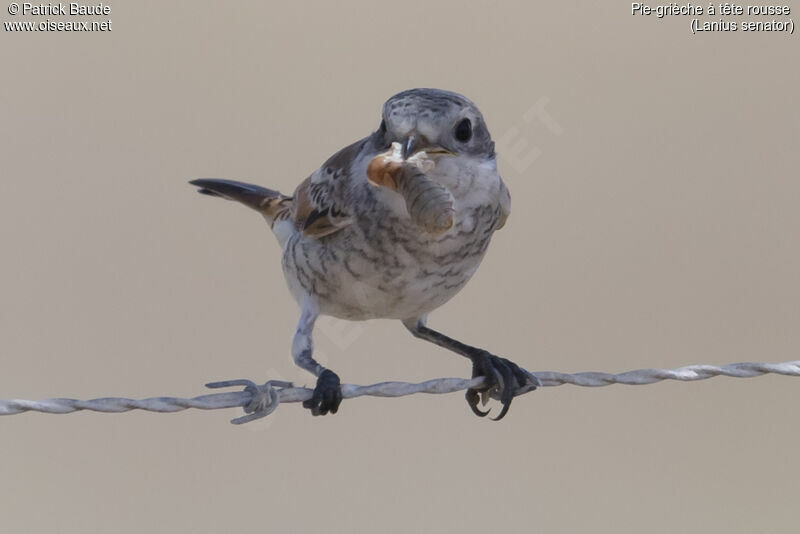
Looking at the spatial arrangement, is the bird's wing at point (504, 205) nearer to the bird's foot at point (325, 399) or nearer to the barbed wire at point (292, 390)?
the barbed wire at point (292, 390)

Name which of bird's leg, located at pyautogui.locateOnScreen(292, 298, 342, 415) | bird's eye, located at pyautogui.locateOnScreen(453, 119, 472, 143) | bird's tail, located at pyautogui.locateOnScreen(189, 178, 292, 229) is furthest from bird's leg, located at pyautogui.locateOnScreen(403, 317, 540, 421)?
bird's tail, located at pyautogui.locateOnScreen(189, 178, 292, 229)

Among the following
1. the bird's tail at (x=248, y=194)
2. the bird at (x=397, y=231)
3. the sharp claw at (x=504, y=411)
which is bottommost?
the sharp claw at (x=504, y=411)

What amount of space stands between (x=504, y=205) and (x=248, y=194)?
4.87 feet

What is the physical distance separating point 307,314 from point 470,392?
760 millimetres

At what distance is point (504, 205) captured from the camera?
426 centimetres

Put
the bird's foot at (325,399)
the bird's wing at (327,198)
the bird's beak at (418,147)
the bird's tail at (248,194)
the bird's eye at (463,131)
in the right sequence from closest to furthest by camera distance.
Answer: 1. the bird's beak at (418,147)
2. the bird's eye at (463,131)
3. the bird's foot at (325,399)
4. the bird's wing at (327,198)
5. the bird's tail at (248,194)

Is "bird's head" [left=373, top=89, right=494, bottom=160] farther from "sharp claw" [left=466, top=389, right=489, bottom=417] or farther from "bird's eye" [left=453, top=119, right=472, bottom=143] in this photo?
"sharp claw" [left=466, top=389, right=489, bottom=417]

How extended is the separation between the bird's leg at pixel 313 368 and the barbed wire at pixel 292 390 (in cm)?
15

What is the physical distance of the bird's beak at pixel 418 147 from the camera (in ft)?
12.0

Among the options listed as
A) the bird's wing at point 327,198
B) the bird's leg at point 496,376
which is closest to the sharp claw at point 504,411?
the bird's leg at point 496,376

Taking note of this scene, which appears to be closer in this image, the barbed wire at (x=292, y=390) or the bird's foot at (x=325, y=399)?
the barbed wire at (x=292, y=390)

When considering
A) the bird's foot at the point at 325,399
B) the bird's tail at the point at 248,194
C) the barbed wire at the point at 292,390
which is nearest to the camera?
the barbed wire at the point at 292,390

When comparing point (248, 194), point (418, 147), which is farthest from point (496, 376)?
point (248, 194)

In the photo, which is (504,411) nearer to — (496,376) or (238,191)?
(496,376)
